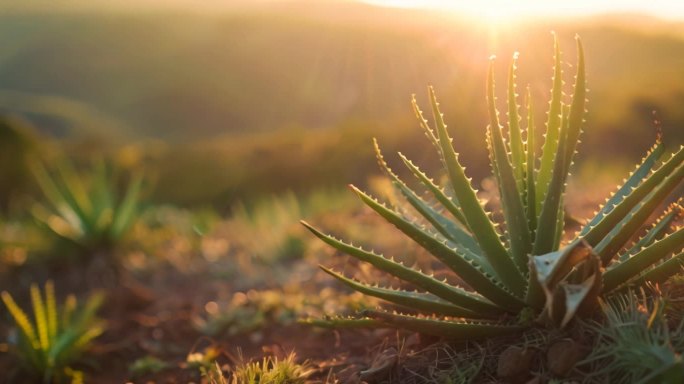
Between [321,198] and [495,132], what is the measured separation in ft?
21.3

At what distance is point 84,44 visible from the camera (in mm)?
59719

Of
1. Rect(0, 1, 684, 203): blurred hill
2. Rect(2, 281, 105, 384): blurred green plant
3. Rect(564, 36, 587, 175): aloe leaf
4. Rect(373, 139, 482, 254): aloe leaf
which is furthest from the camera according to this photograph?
Rect(0, 1, 684, 203): blurred hill

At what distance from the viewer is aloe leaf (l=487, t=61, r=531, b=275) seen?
2.59m

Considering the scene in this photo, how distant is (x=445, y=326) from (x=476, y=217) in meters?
0.41

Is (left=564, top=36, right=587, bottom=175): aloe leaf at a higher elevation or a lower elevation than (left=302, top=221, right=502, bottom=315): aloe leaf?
higher

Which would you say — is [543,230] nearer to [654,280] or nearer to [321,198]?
[654,280]

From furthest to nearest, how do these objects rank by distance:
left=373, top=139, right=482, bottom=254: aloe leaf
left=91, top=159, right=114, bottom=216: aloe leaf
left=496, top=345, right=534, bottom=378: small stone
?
left=91, top=159, right=114, bottom=216: aloe leaf
left=373, top=139, right=482, bottom=254: aloe leaf
left=496, top=345, right=534, bottom=378: small stone

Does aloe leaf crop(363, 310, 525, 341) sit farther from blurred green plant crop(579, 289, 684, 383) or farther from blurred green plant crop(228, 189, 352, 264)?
blurred green plant crop(228, 189, 352, 264)

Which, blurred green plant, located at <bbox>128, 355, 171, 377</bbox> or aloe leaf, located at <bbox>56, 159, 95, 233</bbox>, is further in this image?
aloe leaf, located at <bbox>56, 159, 95, 233</bbox>

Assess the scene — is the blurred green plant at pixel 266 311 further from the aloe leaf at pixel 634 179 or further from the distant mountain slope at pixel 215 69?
the distant mountain slope at pixel 215 69

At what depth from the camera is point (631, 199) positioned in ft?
8.38

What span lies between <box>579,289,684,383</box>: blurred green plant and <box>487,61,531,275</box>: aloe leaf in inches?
14.6

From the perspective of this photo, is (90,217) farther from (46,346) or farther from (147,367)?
(147,367)

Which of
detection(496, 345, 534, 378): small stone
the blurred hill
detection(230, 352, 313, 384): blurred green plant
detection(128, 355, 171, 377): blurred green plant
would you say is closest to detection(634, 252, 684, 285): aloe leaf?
detection(496, 345, 534, 378): small stone
